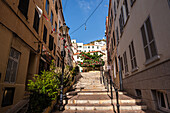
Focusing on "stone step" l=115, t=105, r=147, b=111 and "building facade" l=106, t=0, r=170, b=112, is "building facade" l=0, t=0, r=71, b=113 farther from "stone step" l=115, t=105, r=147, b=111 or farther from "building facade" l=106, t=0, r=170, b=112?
"building facade" l=106, t=0, r=170, b=112

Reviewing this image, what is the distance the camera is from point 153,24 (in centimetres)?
386

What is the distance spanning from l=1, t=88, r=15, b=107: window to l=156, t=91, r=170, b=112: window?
6.23m

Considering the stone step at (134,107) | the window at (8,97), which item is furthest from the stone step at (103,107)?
the window at (8,97)

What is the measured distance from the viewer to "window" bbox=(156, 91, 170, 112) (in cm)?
353

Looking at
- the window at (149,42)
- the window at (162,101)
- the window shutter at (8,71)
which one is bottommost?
the window at (162,101)

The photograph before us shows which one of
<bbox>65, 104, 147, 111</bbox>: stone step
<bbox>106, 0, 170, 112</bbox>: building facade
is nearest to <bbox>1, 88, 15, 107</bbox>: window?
<bbox>65, 104, 147, 111</bbox>: stone step

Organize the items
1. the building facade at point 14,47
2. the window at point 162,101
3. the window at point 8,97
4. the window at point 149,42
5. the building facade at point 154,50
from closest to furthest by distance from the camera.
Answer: the building facade at point 154,50, the window at point 162,101, the window at point 149,42, the building facade at point 14,47, the window at point 8,97

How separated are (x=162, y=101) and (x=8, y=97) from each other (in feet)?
21.1

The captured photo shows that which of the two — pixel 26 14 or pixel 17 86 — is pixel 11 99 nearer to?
pixel 17 86

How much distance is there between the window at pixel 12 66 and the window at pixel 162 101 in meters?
6.38

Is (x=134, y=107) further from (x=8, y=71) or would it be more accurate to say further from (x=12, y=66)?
(x=12, y=66)

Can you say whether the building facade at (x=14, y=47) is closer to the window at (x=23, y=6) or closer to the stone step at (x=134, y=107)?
the window at (x=23, y=6)

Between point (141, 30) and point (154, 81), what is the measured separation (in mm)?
2456

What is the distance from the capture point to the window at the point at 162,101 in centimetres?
353
